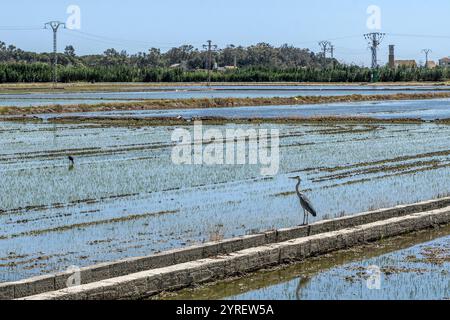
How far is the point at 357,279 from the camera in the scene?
9266mm

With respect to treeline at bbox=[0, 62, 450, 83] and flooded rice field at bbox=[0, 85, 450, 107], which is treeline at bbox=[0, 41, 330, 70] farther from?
flooded rice field at bbox=[0, 85, 450, 107]

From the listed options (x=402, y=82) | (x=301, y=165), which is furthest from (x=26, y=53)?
(x=301, y=165)

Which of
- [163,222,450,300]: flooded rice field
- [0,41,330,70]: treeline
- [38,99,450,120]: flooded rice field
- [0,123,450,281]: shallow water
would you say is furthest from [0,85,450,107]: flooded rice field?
[0,41,330,70]: treeline

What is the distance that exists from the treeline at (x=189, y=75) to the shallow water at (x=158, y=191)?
72.8 metres

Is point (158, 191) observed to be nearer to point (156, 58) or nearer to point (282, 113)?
point (282, 113)

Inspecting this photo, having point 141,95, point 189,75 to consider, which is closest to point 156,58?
point 189,75

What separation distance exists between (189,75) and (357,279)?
102646mm

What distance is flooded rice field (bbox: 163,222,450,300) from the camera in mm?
8602

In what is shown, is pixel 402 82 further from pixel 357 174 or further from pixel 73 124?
pixel 357 174

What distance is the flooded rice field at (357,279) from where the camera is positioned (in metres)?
8.60

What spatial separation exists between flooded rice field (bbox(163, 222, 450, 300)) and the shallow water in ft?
5.71

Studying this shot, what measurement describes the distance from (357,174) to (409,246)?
24.9 feet

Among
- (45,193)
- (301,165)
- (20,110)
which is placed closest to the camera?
(45,193)
